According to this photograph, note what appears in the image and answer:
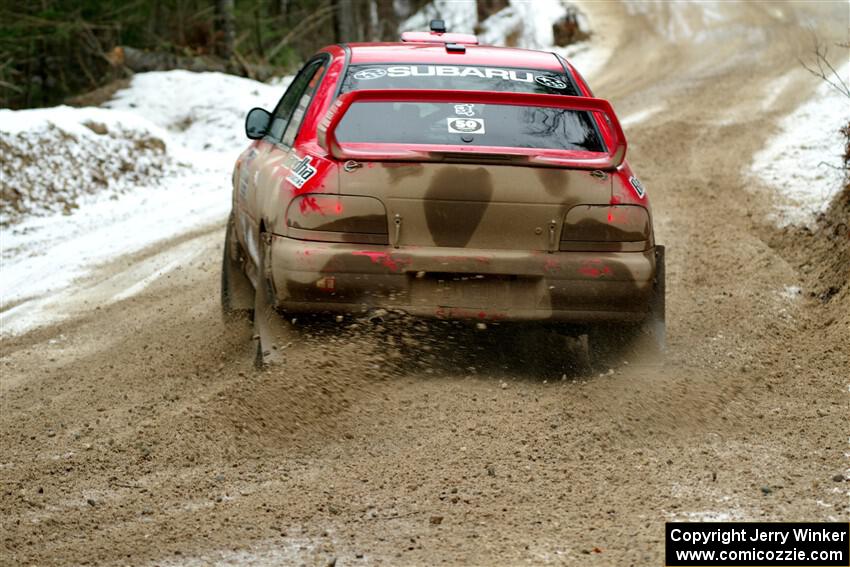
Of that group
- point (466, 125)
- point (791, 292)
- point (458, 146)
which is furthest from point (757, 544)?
point (791, 292)

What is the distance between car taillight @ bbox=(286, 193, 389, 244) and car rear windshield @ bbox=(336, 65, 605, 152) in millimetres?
387

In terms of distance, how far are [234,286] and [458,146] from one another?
246 cm

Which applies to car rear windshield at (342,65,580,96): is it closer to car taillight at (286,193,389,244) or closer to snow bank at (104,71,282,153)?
car taillight at (286,193,389,244)

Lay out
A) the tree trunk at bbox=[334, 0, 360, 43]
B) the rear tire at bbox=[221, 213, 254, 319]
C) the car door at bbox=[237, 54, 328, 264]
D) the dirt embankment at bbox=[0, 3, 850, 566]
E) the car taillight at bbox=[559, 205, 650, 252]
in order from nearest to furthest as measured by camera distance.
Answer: the dirt embankment at bbox=[0, 3, 850, 566], the car taillight at bbox=[559, 205, 650, 252], the car door at bbox=[237, 54, 328, 264], the rear tire at bbox=[221, 213, 254, 319], the tree trunk at bbox=[334, 0, 360, 43]

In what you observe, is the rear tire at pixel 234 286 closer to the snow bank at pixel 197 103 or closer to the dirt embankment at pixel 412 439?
the dirt embankment at pixel 412 439

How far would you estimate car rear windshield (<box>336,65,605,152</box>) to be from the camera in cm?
552

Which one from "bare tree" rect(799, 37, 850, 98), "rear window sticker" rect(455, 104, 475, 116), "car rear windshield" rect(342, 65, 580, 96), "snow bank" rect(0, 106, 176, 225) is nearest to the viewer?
"rear window sticker" rect(455, 104, 475, 116)

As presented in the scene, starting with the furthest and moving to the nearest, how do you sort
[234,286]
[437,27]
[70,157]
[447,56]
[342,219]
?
[70,157] < [437,27] < [234,286] < [447,56] < [342,219]

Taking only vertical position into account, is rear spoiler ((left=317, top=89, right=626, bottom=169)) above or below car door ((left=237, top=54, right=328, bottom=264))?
above

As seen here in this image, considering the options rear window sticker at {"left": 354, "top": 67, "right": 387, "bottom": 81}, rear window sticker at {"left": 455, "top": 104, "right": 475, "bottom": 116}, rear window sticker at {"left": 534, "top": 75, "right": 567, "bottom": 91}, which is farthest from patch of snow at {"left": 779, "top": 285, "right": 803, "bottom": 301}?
rear window sticker at {"left": 354, "top": 67, "right": 387, "bottom": 81}

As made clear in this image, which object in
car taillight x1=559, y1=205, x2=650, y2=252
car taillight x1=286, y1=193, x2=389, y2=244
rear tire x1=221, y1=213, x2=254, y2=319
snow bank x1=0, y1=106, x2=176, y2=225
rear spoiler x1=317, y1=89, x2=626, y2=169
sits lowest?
snow bank x1=0, y1=106, x2=176, y2=225

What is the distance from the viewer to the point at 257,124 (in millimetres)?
6898

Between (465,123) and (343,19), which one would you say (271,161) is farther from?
(343,19)

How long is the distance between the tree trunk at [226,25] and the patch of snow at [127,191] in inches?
120
